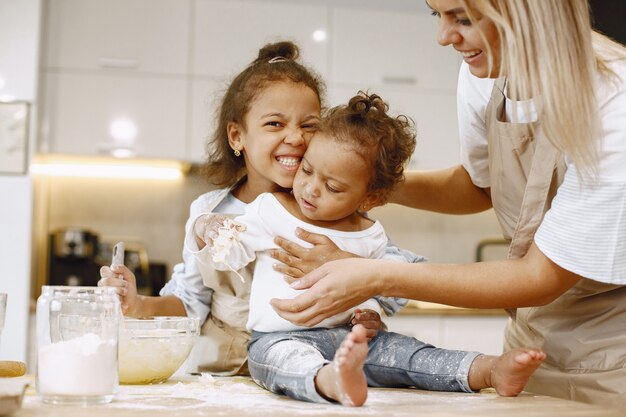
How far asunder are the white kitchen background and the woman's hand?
227cm

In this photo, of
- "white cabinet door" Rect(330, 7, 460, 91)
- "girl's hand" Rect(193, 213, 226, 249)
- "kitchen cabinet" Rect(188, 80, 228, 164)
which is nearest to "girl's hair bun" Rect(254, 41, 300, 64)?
"girl's hand" Rect(193, 213, 226, 249)

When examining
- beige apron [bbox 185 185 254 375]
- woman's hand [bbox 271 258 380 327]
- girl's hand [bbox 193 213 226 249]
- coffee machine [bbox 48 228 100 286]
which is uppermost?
girl's hand [bbox 193 213 226 249]

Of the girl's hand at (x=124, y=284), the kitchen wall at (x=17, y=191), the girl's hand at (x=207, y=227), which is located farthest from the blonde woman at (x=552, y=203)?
the kitchen wall at (x=17, y=191)

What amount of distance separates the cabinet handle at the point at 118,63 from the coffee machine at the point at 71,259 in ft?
2.38

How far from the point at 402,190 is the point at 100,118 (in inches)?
85.4

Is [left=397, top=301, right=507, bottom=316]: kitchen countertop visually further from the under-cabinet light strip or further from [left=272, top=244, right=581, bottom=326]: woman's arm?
[left=272, top=244, right=581, bottom=326]: woman's arm

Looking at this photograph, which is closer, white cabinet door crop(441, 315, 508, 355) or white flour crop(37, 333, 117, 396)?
white flour crop(37, 333, 117, 396)

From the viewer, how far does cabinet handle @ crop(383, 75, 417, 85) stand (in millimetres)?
3859

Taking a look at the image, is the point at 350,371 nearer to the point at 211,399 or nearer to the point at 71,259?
the point at 211,399

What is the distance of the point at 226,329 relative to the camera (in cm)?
159

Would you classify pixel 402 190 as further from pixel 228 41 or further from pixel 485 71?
pixel 228 41

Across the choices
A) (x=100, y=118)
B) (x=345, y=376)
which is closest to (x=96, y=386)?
(x=345, y=376)

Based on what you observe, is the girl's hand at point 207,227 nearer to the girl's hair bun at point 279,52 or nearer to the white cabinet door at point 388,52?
the girl's hair bun at point 279,52

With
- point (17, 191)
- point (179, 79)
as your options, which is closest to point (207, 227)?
point (17, 191)
